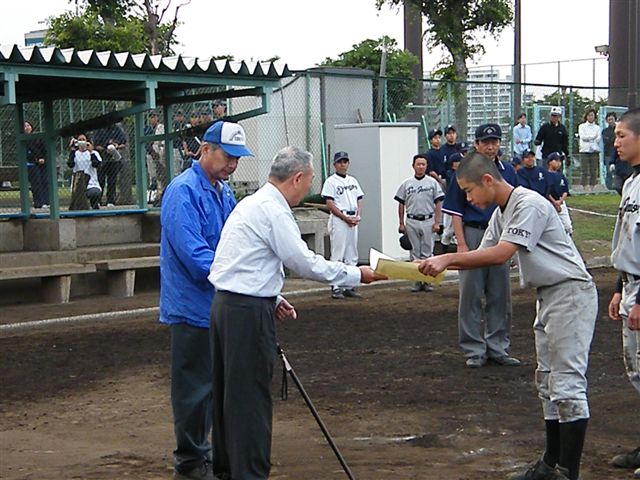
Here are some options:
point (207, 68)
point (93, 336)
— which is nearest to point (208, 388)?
point (93, 336)

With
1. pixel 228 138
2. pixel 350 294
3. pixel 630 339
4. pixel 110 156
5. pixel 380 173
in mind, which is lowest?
pixel 350 294

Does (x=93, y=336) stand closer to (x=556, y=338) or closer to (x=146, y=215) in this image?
(x=146, y=215)

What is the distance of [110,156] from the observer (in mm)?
18203

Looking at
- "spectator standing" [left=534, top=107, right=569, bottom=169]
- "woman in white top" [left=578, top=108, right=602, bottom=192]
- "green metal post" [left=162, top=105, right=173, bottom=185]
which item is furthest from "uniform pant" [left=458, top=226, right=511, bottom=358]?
"woman in white top" [left=578, top=108, right=602, bottom=192]

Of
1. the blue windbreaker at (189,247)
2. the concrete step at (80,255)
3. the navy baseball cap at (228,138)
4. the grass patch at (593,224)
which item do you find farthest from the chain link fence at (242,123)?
the navy baseball cap at (228,138)

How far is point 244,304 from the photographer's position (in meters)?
5.66

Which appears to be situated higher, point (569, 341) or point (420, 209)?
point (420, 209)

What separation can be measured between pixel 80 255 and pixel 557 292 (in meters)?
10.6

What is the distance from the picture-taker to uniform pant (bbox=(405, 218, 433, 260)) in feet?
52.4

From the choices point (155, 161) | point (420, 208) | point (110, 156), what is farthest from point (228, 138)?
point (155, 161)

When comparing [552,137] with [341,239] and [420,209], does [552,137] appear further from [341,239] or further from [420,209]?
[341,239]

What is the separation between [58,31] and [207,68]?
1675cm

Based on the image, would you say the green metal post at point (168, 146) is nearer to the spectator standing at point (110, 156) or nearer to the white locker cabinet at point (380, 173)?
the spectator standing at point (110, 156)

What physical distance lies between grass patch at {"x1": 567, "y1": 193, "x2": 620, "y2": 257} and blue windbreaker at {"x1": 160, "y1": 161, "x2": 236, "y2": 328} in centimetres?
1405
